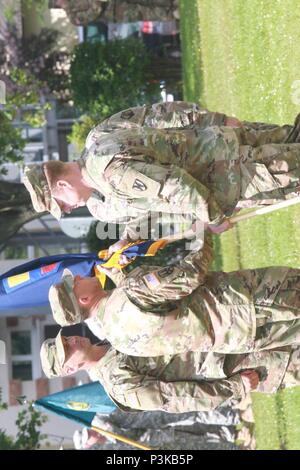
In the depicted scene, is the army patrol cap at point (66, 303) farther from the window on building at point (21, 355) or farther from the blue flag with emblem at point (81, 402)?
the window on building at point (21, 355)

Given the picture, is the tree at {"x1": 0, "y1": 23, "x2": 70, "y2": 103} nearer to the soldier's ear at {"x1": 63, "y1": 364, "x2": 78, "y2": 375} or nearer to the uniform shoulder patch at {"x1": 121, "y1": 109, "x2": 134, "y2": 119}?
the uniform shoulder patch at {"x1": 121, "y1": 109, "x2": 134, "y2": 119}

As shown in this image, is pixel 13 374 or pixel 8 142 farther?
pixel 13 374

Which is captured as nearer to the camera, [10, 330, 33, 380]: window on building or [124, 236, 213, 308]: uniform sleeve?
[124, 236, 213, 308]: uniform sleeve

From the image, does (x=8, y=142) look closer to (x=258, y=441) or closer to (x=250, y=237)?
(x=250, y=237)

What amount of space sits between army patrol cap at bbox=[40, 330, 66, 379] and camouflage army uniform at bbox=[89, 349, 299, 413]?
33 cm

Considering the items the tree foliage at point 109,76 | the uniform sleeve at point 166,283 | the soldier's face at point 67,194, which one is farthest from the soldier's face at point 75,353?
the tree foliage at point 109,76

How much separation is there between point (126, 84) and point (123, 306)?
539 inches

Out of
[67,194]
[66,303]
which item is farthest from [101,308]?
[67,194]

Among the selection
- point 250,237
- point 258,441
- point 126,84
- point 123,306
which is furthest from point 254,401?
point 126,84

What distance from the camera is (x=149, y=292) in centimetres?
581

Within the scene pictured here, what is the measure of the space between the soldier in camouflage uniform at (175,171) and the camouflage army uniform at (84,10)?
17122 mm

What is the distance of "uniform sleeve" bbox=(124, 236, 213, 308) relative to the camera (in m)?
5.77

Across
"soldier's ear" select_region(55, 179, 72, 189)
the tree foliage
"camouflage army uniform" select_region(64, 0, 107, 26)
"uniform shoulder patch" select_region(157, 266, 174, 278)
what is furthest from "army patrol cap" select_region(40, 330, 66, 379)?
"camouflage army uniform" select_region(64, 0, 107, 26)

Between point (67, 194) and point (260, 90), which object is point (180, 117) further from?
point (260, 90)
